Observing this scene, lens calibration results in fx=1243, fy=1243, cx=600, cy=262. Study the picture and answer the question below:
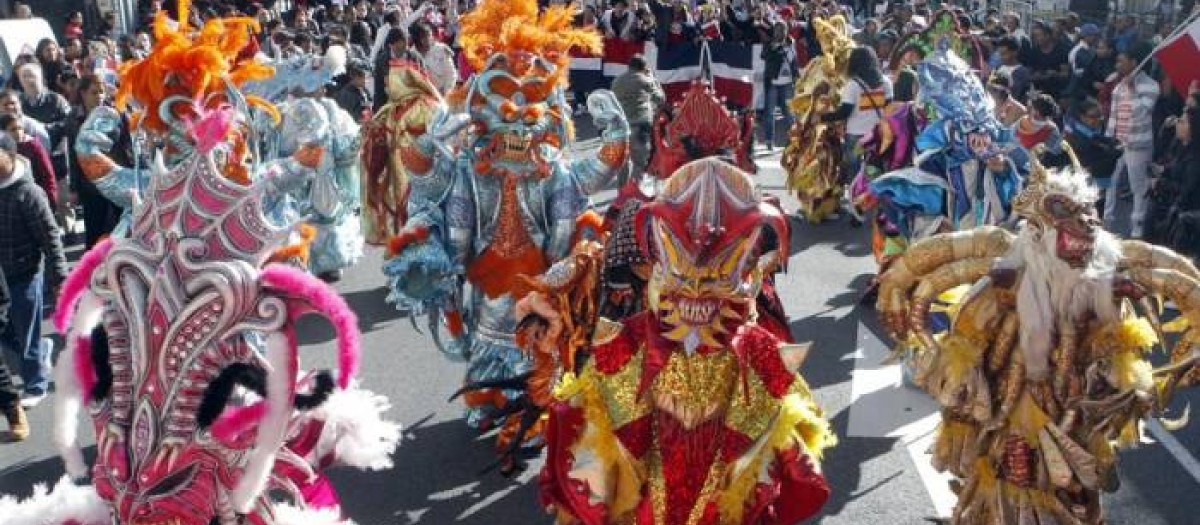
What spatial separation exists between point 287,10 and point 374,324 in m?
13.4

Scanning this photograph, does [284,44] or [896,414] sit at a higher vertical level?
[284,44]

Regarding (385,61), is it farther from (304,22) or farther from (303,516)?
(303,516)

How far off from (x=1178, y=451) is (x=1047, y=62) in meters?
8.51

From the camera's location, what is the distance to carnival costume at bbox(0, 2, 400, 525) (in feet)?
12.1

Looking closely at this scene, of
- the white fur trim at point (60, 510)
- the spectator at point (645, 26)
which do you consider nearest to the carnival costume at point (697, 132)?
the white fur trim at point (60, 510)

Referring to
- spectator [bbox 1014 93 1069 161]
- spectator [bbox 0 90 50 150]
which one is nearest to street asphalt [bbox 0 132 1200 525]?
spectator [bbox 1014 93 1069 161]

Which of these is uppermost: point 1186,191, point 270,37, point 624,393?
point 270,37

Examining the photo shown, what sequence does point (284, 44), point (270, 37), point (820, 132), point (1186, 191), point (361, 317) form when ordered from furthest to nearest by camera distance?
point (270, 37)
point (284, 44)
point (820, 132)
point (1186, 191)
point (361, 317)

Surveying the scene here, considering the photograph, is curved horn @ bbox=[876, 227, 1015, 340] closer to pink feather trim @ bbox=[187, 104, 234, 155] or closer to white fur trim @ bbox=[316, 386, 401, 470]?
white fur trim @ bbox=[316, 386, 401, 470]

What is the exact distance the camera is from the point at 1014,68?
13242 mm

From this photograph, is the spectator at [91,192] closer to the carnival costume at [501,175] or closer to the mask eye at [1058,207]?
the carnival costume at [501,175]

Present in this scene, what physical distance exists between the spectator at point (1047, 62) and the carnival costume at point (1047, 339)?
9.96m

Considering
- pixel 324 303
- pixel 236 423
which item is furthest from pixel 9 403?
pixel 324 303

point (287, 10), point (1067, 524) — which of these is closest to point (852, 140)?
point (1067, 524)
